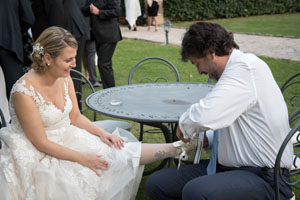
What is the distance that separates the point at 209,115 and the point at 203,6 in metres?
15.9

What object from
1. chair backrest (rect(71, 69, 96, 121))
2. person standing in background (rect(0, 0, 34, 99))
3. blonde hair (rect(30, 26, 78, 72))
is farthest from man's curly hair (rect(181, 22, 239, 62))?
person standing in background (rect(0, 0, 34, 99))

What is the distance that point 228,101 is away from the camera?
204cm

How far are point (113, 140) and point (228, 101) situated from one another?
958mm

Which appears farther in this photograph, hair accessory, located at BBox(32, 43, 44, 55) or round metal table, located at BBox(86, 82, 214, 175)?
round metal table, located at BBox(86, 82, 214, 175)

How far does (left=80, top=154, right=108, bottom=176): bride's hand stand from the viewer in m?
2.44

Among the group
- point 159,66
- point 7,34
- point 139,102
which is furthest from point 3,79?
point 159,66

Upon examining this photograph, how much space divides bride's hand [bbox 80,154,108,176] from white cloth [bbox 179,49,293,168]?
0.57 meters

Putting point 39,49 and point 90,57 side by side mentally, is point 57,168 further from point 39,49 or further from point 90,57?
Answer: point 90,57

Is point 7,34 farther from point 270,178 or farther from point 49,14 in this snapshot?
point 270,178

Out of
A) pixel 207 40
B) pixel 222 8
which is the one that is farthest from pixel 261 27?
pixel 207 40

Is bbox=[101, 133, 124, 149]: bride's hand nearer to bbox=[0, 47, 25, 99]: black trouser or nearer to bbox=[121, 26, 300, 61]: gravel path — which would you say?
bbox=[0, 47, 25, 99]: black trouser

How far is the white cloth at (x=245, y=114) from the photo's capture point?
205 centimetres

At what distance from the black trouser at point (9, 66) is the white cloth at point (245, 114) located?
226cm

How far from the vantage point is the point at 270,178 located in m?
2.13
